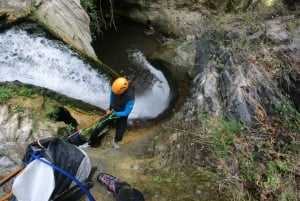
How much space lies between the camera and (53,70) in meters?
8.55

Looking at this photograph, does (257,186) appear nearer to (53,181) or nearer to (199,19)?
(53,181)

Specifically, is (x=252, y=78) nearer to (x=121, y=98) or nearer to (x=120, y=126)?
(x=121, y=98)

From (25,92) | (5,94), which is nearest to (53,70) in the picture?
(25,92)

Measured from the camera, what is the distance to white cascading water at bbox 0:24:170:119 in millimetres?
8328

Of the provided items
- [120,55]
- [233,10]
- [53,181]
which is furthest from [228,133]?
[233,10]

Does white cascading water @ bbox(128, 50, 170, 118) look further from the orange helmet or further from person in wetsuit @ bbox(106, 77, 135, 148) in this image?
the orange helmet

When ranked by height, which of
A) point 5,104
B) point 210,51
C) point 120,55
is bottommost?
point 120,55

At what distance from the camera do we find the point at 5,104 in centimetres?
706

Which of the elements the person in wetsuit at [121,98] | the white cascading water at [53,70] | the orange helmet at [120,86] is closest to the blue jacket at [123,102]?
the person in wetsuit at [121,98]

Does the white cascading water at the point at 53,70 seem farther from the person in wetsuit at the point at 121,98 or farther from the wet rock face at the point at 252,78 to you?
the wet rock face at the point at 252,78

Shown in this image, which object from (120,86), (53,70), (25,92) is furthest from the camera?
(53,70)

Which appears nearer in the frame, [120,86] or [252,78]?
[252,78]

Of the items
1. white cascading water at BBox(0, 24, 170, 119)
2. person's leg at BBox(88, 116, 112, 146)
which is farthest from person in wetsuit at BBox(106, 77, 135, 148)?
white cascading water at BBox(0, 24, 170, 119)

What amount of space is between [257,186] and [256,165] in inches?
10.9
